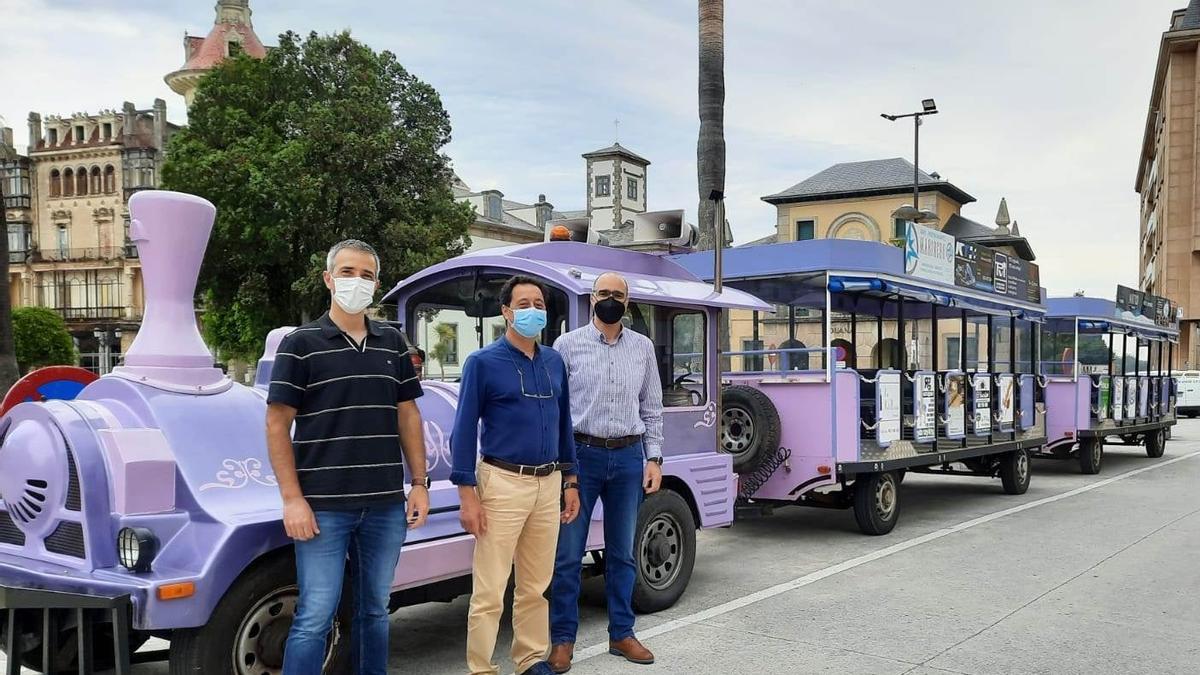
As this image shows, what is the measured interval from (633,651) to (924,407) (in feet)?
20.1

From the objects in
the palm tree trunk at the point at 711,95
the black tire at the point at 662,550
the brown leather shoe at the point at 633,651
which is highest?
the palm tree trunk at the point at 711,95

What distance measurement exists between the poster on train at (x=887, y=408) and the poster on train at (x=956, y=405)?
134 cm

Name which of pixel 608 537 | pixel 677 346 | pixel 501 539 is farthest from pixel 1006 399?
pixel 501 539

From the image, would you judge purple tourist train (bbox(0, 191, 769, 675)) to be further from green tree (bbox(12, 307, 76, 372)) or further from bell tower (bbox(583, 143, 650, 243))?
bell tower (bbox(583, 143, 650, 243))

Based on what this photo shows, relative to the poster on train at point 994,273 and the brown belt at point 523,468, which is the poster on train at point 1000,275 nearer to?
the poster on train at point 994,273

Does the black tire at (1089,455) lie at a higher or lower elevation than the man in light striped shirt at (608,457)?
lower

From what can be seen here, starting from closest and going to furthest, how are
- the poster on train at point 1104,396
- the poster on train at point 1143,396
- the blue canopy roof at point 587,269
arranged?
1. the blue canopy roof at point 587,269
2. the poster on train at point 1104,396
3. the poster on train at point 1143,396

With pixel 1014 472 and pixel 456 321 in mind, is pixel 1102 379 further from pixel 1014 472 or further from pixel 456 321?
pixel 456 321

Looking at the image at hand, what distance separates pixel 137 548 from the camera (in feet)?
13.2

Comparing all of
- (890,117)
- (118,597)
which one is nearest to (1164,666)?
(118,597)

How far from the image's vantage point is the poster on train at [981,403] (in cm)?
1179

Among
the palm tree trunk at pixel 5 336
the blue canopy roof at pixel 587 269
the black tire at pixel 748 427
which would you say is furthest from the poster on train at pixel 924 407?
the palm tree trunk at pixel 5 336

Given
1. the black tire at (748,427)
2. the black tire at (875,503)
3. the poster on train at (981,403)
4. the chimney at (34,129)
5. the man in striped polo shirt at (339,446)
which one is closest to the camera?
the man in striped polo shirt at (339,446)

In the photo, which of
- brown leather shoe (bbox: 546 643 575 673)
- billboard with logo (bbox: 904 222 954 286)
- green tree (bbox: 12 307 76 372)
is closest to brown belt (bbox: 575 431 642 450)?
brown leather shoe (bbox: 546 643 575 673)
